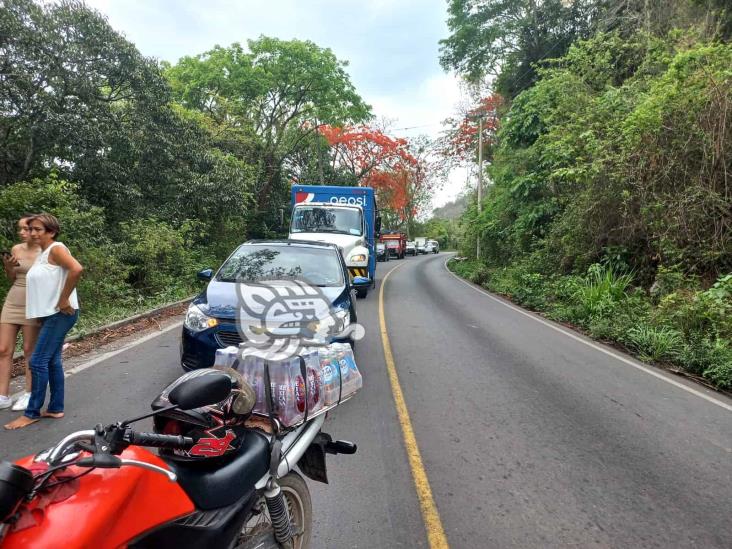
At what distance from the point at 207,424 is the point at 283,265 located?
4392mm

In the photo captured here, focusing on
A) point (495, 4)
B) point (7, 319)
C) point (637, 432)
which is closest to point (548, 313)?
point (637, 432)

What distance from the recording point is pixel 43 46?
11047mm

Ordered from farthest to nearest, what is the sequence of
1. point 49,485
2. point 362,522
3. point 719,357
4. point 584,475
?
1. point 719,357
2. point 584,475
3. point 362,522
4. point 49,485

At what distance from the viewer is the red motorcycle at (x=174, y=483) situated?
1.28 metres

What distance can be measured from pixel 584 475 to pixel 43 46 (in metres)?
14.0

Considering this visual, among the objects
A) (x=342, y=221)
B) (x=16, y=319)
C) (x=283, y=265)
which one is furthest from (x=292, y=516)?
(x=342, y=221)

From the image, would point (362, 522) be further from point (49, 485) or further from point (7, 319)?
point (7, 319)

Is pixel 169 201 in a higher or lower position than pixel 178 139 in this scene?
lower

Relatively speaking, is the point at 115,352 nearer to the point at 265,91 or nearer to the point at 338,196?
the point at 338,196

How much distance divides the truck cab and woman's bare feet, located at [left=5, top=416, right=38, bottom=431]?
822 centimetres

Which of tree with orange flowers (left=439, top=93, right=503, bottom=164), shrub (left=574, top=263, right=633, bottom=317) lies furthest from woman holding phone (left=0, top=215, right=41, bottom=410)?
tree with orange flowers (left=439, top=93, right=503, bottom=164)

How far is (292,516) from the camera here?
2393mm

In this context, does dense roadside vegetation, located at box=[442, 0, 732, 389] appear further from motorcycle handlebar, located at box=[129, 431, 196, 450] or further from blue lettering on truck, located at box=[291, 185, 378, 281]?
motorcycle handlebar, located at box=[129, 431, 196, 450]

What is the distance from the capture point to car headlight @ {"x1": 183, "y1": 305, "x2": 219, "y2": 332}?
4.72 metres
